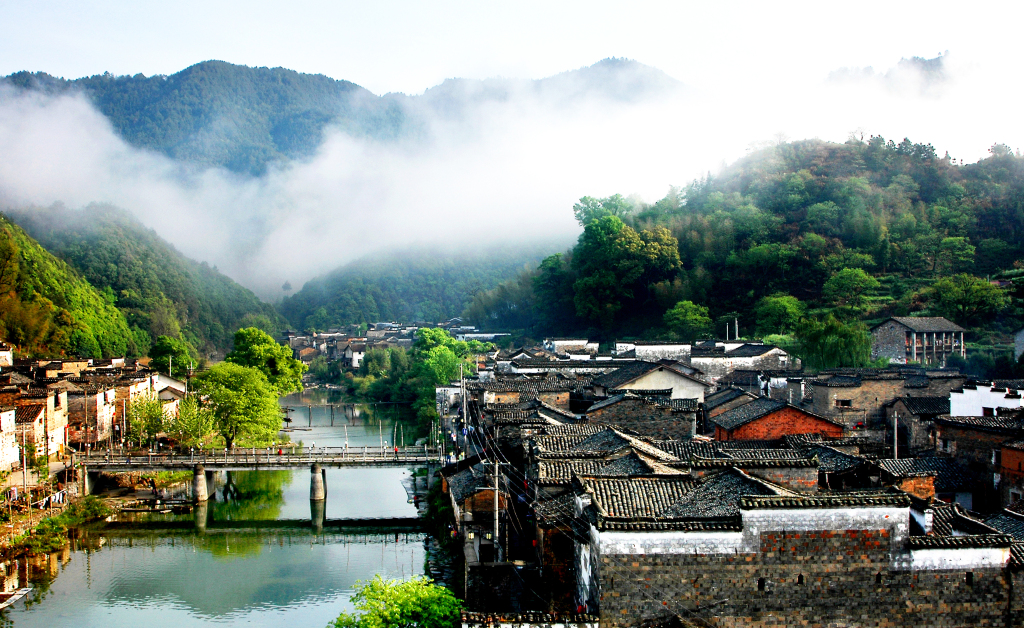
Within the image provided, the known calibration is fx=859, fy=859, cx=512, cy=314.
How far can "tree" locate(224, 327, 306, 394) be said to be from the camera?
56375 mm

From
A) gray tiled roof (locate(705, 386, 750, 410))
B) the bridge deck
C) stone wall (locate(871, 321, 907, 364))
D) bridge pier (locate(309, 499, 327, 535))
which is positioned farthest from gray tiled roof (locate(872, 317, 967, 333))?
bridge pier (locate(309, 499, 327, 535))

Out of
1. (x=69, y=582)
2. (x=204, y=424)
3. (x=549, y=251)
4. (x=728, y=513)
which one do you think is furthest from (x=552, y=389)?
(x=549, y=251)

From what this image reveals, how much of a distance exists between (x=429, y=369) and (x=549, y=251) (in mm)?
113614

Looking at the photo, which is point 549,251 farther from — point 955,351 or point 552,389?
point 552,389

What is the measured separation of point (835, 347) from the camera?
46344mm

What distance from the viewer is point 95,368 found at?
180ft

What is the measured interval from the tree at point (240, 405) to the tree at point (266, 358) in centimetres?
1352

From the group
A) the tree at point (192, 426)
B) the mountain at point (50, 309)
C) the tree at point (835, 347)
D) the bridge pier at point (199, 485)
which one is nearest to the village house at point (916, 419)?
the tree at point (835, 347)

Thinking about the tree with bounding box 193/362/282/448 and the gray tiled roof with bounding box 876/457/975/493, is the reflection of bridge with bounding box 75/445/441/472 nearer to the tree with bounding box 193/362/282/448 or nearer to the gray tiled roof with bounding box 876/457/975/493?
the tree with bounding box 193/362/282/448

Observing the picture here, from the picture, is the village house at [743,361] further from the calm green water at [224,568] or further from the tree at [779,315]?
the calm green water at [224,568]

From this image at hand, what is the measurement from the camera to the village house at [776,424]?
2784 centimetres

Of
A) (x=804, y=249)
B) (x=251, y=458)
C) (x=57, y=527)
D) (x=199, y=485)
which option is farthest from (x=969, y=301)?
(x=57, y=527)

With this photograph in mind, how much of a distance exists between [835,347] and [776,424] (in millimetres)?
20518

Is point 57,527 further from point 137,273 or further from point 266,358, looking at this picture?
point 137,273
